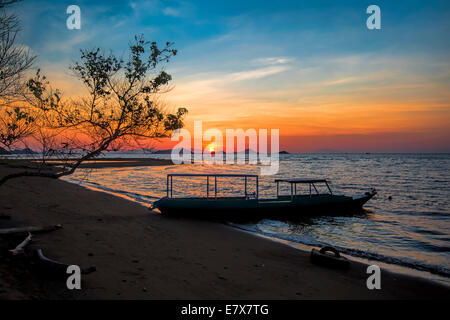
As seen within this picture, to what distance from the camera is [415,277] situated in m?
8.03

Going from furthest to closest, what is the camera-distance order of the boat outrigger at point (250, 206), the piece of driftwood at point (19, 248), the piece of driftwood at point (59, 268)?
1. the boat outrigger at point (250, 206)
2. the piece of driftwood at point (19, 248)
3. the piece of driftwood at point (59, 268)

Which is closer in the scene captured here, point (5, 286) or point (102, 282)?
point (5, 286)

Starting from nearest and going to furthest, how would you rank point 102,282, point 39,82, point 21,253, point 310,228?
point 102,282 → point 21,253 → point 39,82 → point 310,228

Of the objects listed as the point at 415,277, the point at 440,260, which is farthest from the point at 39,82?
the point at 440,260

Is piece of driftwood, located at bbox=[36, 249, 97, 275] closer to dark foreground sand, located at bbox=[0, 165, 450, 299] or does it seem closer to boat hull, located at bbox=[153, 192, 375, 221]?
dark foreground sand, located at bbox=[0, 165, 450, 299]

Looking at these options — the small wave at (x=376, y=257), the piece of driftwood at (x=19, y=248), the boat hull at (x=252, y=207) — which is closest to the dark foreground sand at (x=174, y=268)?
the piece of driftwood at (x=19, y=248)

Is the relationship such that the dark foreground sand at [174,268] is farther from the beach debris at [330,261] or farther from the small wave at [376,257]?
the small wave at [376,257]

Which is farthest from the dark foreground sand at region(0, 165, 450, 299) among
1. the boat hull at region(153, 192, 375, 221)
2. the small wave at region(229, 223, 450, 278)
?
the boat hull at region(153, 192, 375, 221)

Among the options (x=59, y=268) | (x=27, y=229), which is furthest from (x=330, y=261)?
(x=27, y=229)

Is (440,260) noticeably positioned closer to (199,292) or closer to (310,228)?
(310,228)

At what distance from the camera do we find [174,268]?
6883 mm

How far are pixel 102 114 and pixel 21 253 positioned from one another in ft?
Result: 12.7

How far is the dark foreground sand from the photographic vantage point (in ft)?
17.8

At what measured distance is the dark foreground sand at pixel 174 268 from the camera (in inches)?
214
